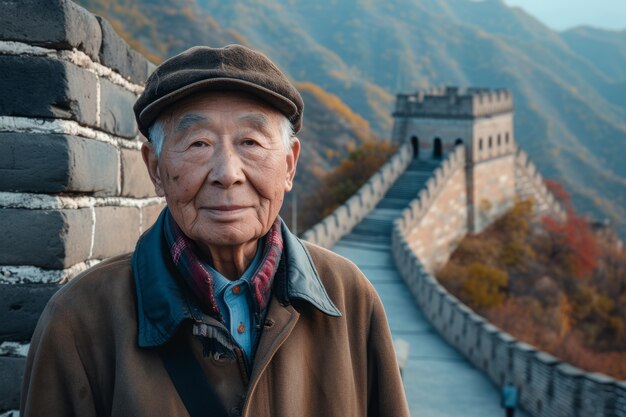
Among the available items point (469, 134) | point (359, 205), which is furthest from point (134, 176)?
point (469, 134)

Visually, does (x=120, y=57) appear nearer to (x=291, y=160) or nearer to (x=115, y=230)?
(x=115, y=230)

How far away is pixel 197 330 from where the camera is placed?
7.04 feet

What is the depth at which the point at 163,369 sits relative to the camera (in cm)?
212

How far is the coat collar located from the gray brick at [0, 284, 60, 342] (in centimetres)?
44

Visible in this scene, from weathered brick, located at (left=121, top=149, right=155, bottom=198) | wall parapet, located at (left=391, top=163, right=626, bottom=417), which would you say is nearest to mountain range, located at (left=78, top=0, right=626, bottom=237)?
wall parapet, located at (left=391, top=163, right=626, bottom=417)

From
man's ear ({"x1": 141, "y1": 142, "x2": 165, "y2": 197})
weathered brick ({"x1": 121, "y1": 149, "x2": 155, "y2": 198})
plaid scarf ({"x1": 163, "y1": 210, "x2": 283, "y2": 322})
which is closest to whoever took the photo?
plaid scarf ({"x1": 163, "y1": 210, "x2": 283, "y2": 322})

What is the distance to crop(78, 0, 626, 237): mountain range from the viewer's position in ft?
232

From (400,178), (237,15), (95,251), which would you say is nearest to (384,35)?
(237,15)

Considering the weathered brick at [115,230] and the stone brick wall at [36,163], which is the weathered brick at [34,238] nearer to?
the stone brick wall at [36,163]

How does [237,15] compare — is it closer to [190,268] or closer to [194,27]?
[194,27]

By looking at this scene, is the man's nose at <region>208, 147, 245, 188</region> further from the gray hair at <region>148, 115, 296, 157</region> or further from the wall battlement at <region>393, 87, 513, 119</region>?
the wall battlement at <region>393, 87, 513, 119</region>

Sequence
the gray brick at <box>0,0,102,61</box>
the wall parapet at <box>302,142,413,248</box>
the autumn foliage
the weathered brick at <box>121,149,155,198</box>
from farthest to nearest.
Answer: the autumn foliage, the wall parapet at <box>302,142,413,248</box>, the weathered brick at <box>121,149,155,198</box>, the gray brick at <box>0,0,102,61</box>

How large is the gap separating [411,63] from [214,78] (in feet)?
351

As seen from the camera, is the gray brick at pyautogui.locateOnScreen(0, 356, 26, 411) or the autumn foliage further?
the autumn foliage
